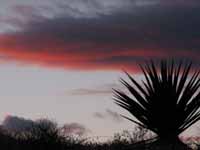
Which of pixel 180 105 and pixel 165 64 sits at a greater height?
pixel 165 64

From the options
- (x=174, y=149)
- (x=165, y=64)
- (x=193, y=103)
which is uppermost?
(x=165, y=64)

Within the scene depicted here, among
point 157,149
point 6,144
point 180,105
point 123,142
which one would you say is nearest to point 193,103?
point 180,105

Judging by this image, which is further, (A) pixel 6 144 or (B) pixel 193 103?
(A) pixel 6 144

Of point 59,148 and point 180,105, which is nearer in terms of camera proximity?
point 180,105

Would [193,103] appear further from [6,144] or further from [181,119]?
[6,144]

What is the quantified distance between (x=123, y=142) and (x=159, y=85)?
4.76 m

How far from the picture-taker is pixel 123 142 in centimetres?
2827

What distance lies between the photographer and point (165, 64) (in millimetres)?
24484

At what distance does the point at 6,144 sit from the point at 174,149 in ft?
24.4

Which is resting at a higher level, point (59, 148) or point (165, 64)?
point (165, 64)

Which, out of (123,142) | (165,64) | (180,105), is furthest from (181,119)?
(123,142)

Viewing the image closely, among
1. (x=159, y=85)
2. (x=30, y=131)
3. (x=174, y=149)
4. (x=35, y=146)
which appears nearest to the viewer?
(x=174, y=149)

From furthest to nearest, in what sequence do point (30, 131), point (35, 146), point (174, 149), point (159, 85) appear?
1. point (30, 131)
2. point (35, 146)
3. point (159, 85)
4. point (174, 149)

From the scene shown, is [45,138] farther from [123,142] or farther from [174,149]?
[174,149]
